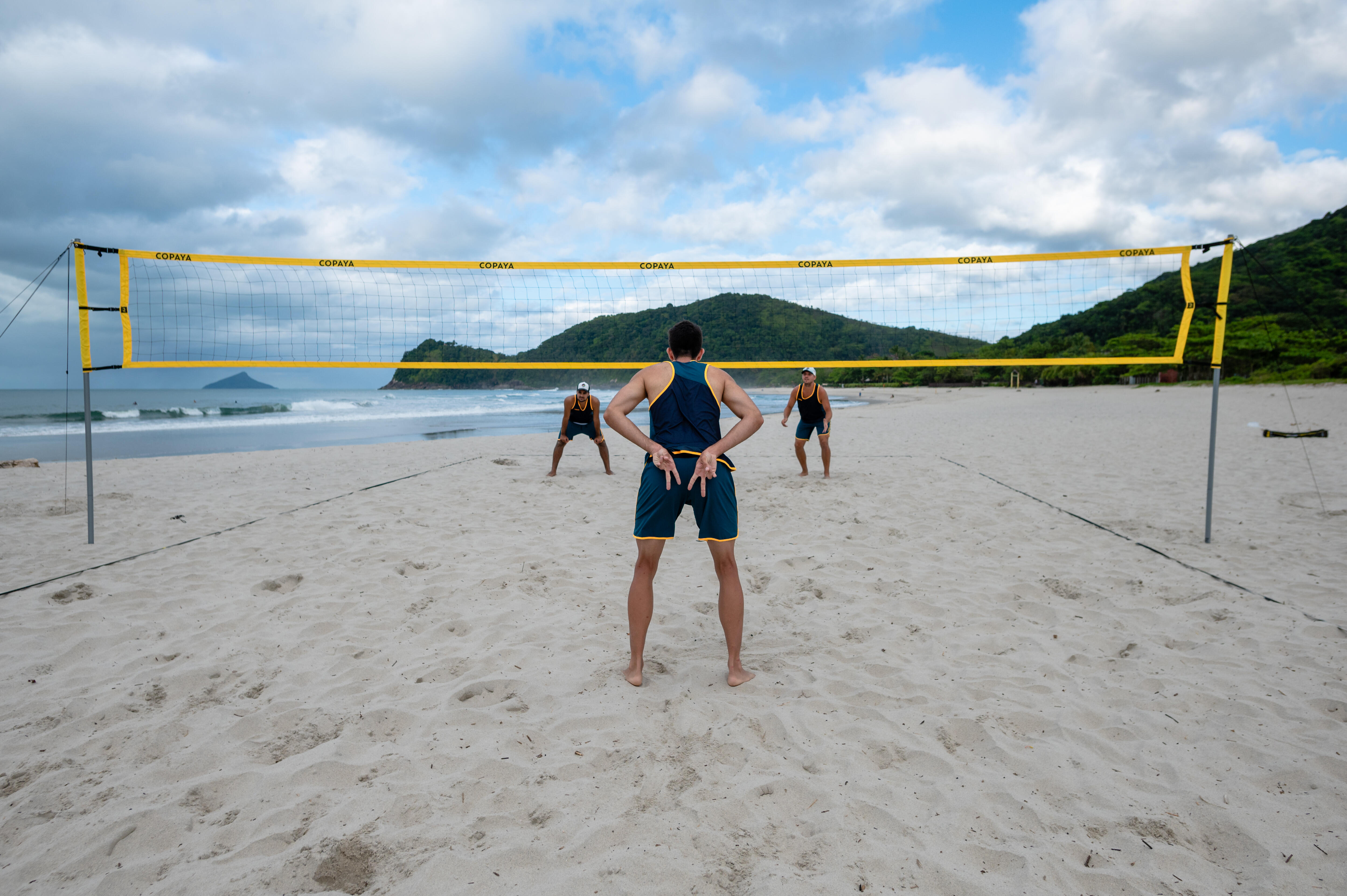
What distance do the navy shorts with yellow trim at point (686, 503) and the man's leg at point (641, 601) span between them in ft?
0.17

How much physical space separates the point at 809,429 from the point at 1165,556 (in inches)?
139

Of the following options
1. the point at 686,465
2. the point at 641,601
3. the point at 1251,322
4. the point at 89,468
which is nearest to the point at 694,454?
the point at 686,465

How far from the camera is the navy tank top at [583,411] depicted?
700cm

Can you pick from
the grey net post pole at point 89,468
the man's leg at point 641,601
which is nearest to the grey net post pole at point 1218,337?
the man's leg at point 641,601

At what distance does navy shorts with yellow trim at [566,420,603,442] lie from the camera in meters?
7.14

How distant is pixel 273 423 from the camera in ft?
63.2

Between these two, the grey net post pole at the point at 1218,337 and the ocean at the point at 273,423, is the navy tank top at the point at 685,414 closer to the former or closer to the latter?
the grey net post pole at the point at 1218,337

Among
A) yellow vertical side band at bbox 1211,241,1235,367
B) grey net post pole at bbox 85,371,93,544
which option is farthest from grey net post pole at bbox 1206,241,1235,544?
grey net post pole at bbox 85,371,93,544

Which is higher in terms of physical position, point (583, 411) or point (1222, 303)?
point (1222, 303)

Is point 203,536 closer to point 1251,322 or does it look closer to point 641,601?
point 641,601

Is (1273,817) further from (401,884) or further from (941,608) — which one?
(401,884)

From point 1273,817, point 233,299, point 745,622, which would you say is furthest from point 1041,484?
point 233,299

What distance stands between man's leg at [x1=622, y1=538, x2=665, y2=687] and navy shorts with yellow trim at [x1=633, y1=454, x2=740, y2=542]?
0.05 metres

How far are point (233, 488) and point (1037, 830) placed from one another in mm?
7502
